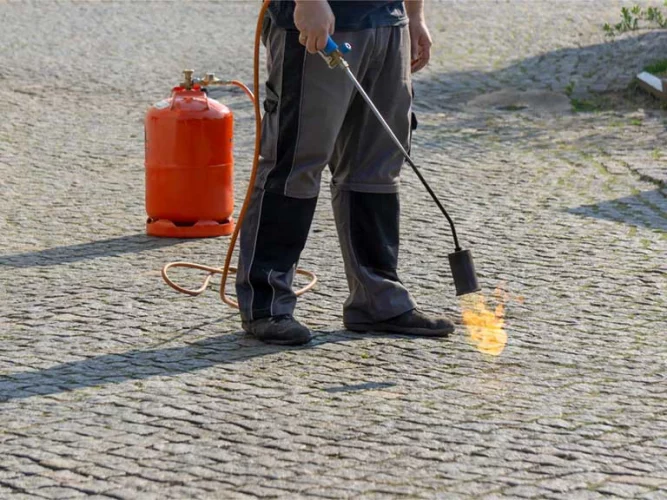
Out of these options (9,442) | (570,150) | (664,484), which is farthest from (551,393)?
(570,150)

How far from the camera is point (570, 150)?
8648 millimetres

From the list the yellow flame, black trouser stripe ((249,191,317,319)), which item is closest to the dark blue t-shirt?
black trouser stripe ((249,191,317,319))

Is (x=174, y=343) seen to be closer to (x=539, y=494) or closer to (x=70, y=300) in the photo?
(x=70, y=300)

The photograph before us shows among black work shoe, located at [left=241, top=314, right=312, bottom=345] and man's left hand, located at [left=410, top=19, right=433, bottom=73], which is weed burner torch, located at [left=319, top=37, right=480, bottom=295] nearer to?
man's left hand, located at [left=410, top=19, right=433, bottom=73]

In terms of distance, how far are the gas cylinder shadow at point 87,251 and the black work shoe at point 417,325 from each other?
173cm

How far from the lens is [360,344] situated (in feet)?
15.4

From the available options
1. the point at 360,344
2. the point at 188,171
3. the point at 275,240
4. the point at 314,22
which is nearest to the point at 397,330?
→ the point at 360,344

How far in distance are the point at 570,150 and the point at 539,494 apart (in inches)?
218

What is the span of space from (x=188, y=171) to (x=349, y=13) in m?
2.23

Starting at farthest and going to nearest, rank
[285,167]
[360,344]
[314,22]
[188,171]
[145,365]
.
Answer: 1. [188,171]
2. [360,344]
3. [285,167]
4. [145,365]
5. [314,22]

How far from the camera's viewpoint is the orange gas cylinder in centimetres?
648

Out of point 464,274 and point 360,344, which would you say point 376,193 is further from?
point 360,344

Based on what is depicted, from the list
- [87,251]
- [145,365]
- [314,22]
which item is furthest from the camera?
[87,251]

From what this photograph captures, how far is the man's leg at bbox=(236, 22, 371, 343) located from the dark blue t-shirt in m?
0.04
